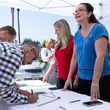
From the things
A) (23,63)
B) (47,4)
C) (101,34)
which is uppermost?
(47,4)

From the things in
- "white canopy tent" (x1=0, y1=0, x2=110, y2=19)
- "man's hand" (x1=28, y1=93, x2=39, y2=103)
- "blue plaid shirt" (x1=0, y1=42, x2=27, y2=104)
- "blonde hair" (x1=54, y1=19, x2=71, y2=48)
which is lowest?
"man's hand" (x1=28, y1=93, x2=39, y2=103)

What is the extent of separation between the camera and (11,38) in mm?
3021

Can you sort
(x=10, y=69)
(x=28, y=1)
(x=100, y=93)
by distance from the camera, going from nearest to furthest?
1. (x=10, y=69)
2. (x=100, y=93)
3. (x=28, y=1)

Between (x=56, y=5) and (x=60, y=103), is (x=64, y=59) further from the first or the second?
(x=56, y=5)

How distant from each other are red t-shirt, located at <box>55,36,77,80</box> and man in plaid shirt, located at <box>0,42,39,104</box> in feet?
2.88

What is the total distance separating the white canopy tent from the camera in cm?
497

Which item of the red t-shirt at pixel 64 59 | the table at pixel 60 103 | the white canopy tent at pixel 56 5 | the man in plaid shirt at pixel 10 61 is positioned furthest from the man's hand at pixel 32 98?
the white canopy tent at pixel 56 5

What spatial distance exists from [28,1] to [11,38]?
2.09 metres

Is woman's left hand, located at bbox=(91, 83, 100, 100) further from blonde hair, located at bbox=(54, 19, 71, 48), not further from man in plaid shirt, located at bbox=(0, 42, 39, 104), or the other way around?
blonde hair, located at bbox=(54, 19, 71, 48)

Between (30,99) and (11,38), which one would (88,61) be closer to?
(30,99)

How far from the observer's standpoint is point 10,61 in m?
1.56

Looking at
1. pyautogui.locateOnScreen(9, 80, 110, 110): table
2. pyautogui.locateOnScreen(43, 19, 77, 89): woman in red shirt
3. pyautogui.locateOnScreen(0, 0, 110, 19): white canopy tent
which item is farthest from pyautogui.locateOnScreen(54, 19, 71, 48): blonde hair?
pyautogui.locateOnScreen(0, 0, 110, 19): white canopy tent

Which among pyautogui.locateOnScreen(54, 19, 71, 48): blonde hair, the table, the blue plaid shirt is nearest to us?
the blue plaid shirt

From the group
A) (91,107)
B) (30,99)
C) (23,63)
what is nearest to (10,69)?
(23,63)
